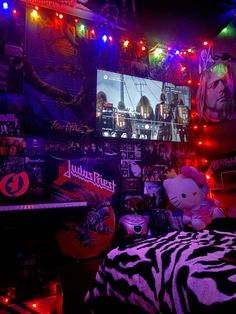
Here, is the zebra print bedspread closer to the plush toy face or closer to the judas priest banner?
the judas priest banner

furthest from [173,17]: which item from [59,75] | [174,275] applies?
[174,275]

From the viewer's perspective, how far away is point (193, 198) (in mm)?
3537

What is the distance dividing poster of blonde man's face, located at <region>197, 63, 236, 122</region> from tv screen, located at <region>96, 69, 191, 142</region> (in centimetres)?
24

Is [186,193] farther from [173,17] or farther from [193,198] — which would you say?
[173,17]

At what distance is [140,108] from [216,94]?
108 cm

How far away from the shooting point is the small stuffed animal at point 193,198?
139 inches

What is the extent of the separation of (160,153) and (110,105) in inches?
39.5

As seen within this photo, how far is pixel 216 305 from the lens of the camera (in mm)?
867

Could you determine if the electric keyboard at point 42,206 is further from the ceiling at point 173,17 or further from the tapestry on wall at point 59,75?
the ceiling at point 173,17

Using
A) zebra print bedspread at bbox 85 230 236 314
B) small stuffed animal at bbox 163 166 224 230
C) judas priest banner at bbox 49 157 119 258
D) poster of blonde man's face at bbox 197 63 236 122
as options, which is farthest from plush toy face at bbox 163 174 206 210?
zebra print bedspread at bbox 85 230 236 314

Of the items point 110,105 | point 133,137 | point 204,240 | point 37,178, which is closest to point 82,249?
point 37,178

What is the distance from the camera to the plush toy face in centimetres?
354

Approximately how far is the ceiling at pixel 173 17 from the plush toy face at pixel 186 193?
1.97 m

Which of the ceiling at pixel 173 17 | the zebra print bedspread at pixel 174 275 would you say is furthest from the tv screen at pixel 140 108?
the zebra print bedspread at pixel 174 275
